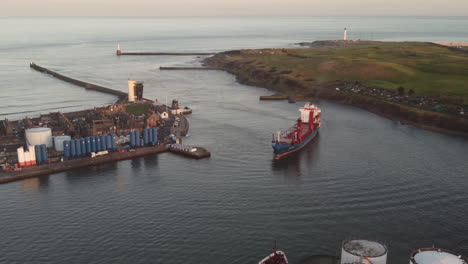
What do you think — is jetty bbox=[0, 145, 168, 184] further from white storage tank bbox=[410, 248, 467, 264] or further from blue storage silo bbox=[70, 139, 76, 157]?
white storage tank bbox=[410, 248, 467, 264]

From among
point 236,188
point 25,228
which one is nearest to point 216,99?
point 236,188

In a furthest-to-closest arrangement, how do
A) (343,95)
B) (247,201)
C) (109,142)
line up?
1. (343,95)
2. (109,142)
3. (247,201)

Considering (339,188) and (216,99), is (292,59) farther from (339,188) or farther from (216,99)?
(339,188)

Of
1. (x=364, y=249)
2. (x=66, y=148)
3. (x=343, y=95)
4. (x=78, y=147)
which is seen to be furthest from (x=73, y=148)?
(x=343, y=95)

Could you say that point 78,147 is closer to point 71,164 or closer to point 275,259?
Result: point 71,164

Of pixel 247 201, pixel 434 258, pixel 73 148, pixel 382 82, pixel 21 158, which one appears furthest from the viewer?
pixel 382 82

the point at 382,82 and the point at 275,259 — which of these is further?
the point at 382,82
